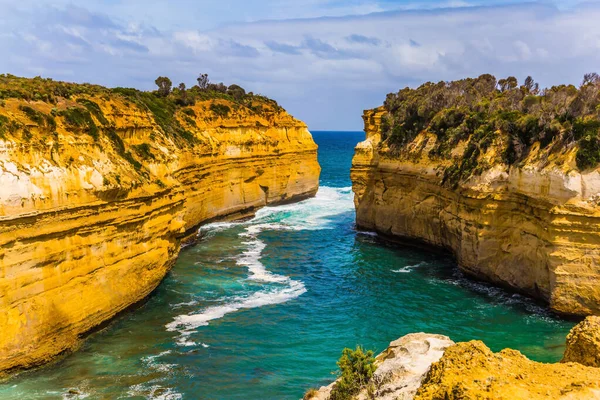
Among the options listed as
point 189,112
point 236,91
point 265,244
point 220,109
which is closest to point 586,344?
point 265,244

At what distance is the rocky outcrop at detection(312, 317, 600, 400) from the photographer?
8.09 m

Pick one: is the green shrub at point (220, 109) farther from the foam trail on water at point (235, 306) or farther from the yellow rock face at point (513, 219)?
the foam trail on water at point (235, 306)

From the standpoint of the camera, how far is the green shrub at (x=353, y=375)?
39.2ft

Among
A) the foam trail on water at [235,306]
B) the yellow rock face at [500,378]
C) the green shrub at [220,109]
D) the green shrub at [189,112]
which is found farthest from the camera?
the green shrub at [220,109]

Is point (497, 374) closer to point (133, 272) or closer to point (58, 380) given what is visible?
point (58, 380)

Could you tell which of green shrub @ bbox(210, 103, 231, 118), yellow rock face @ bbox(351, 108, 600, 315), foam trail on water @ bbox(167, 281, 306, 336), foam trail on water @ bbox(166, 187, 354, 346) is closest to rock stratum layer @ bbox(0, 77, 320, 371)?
foam trail on water @ bbox(167, 281, 306, 336)

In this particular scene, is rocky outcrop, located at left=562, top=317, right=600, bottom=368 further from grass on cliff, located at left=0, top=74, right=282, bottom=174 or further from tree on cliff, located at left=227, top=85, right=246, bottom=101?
tree on cliff, located at left=227, top=85, right=246, bottom=101

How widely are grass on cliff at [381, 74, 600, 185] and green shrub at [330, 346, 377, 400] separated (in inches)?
608

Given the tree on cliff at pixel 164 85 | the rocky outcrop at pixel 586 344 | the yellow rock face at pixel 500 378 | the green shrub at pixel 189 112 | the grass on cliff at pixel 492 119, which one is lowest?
the rocky outcrop at pixel 586 344

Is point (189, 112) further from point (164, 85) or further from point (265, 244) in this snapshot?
point (265, 244)

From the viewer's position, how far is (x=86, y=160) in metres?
21.9

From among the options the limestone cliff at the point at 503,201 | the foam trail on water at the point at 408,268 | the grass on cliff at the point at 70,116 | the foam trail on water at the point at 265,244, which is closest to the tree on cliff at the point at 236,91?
the foam trail on water at the point at 265,244

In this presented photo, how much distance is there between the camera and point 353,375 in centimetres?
1219

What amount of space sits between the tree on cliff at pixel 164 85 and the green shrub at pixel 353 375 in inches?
1718
